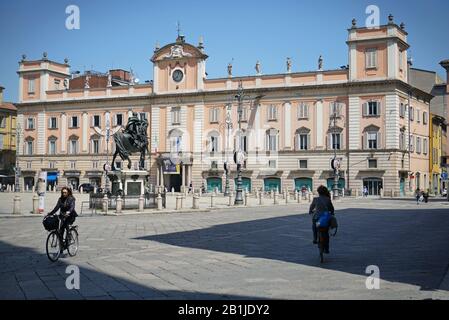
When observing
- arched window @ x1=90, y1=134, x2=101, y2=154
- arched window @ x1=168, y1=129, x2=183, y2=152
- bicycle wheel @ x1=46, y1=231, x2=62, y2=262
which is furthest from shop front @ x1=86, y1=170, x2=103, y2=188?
bicycle wheel @ x1=46, y1=231, x2=62, y2=262

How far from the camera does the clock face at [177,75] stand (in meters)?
61.1

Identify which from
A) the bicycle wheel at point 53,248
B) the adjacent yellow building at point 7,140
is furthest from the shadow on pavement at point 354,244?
the adjacent yellow building at point 7,140

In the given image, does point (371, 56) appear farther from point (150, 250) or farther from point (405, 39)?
point (150, 250)

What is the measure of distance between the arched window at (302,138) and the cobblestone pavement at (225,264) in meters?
37.4

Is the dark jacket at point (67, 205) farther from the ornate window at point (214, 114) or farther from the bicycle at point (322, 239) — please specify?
the ornate window at point (214, 114)

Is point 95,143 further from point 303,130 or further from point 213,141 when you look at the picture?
point 303,130

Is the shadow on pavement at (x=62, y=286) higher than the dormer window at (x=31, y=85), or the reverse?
the dormer window at (x=31, y=85)

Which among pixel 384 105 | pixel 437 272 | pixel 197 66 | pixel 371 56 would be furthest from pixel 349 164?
pixel 437 272

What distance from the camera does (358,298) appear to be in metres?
7.51

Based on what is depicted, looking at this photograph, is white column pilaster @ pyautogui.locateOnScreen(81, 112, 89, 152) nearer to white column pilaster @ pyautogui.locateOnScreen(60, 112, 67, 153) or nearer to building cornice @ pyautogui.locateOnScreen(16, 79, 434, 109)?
building cornice @ pyautogui.locateOnScreen(16, 79, 434, 109)

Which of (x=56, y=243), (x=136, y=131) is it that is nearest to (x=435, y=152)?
(x=136, y=131)

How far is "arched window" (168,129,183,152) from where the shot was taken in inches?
2384

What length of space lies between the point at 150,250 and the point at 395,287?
6.06 meters

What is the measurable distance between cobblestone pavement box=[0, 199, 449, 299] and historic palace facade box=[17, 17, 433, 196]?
117ft
